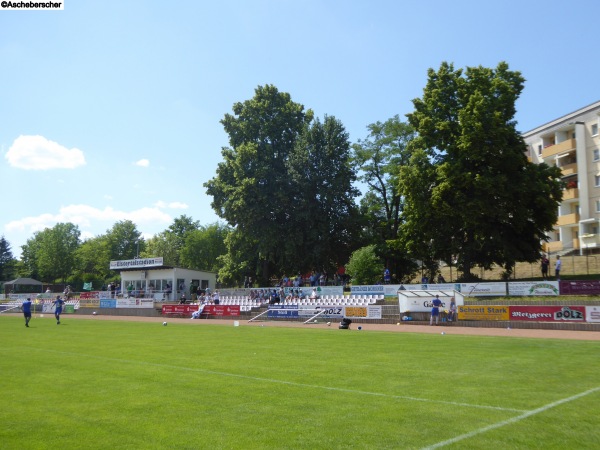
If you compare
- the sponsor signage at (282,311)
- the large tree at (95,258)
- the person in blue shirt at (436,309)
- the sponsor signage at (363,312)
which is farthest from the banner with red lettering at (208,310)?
the large tree at (95,258)

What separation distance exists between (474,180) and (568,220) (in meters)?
24.7

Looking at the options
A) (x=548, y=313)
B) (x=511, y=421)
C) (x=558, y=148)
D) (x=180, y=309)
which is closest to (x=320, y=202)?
(x=180, y=309)

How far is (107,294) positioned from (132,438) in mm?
54165

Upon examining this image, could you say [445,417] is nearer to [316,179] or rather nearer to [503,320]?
[503,320]

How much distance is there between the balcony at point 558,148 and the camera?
53956 mm

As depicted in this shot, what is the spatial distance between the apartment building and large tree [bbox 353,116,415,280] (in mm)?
13165

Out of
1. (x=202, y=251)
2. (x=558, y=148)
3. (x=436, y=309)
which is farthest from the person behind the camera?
(x=202, y=251)

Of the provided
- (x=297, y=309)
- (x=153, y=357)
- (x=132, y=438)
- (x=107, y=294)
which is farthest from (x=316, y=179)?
(x=132, y=438)

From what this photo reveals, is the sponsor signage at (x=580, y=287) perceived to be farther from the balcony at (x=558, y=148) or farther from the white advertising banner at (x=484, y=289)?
the balcony at (x=558, y=148)

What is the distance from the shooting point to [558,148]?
2186 inches

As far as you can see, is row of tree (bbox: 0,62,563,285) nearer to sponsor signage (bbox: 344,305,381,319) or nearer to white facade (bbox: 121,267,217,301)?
white facade (bbox: 121,267,217,301)

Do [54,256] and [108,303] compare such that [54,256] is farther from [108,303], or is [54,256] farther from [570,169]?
[570,169]

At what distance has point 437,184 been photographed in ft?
133

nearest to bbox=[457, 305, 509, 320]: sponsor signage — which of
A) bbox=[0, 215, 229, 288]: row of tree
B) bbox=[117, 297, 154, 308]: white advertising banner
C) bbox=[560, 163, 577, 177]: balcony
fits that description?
bbox=[117, 297, 154, 308]: white advertising banner
